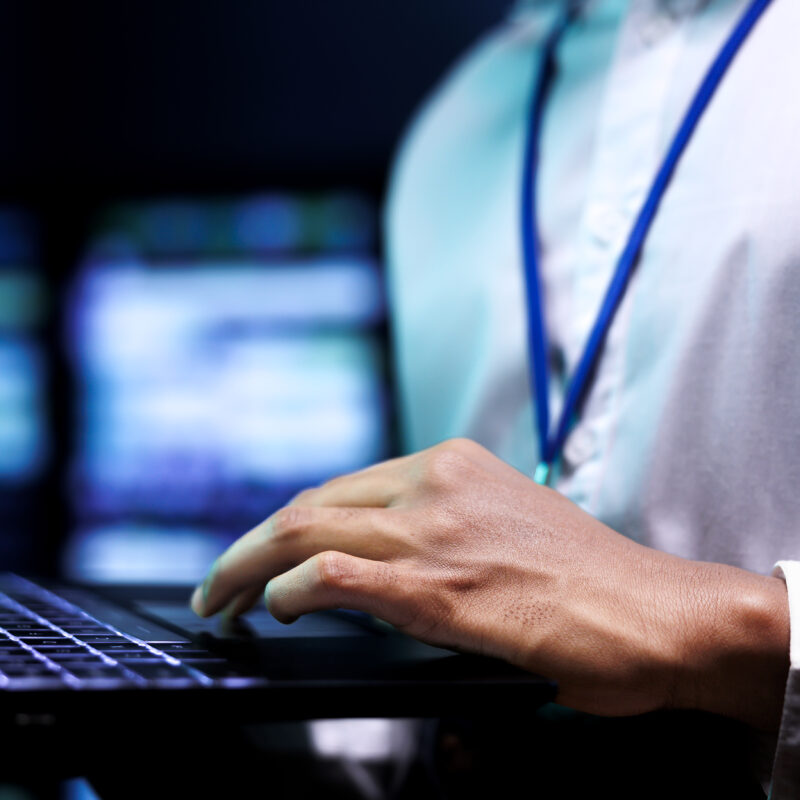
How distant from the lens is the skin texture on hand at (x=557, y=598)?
16.7 inches

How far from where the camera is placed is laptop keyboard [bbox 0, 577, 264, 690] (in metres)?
0.33

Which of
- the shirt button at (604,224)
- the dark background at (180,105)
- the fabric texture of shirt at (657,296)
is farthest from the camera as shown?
the dark background at (180,105)

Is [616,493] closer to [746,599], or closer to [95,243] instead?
[746,599]

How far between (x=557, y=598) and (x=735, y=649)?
0.28ft

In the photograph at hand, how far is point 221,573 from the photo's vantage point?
50cm

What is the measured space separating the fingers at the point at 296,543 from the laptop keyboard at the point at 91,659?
6 centimetres

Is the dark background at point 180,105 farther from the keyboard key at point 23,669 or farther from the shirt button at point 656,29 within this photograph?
the keyboard key at point 23,669

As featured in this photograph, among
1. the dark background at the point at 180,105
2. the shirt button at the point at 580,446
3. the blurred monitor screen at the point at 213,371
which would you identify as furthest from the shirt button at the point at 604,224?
the dark background at the point at 180,105

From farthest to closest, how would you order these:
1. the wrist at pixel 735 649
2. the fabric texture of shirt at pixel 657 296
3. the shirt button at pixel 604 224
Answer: the shirt button at pixel 604 224 < the fabric texture of shirt at pixel 657 296 < the wrist at pixel 735 649

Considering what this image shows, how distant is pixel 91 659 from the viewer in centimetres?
39

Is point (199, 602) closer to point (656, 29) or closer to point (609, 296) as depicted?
point (609, 296)

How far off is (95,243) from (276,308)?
1.68 ft

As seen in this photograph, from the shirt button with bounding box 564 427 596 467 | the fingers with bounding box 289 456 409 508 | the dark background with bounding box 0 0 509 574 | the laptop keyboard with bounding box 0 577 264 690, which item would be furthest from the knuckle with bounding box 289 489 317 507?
the dark background with bounding box 0 0 509 574

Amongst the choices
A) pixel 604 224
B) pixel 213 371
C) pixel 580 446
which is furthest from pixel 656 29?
pixel 213 371
